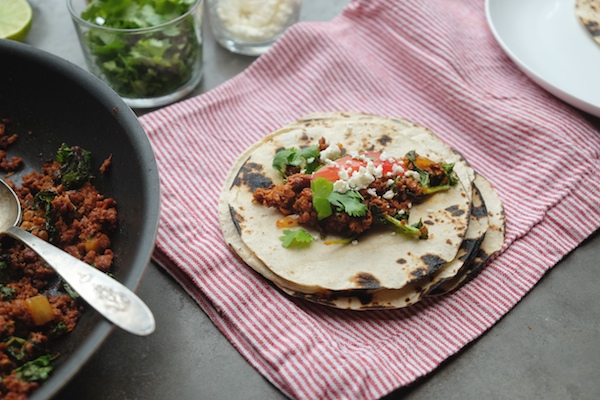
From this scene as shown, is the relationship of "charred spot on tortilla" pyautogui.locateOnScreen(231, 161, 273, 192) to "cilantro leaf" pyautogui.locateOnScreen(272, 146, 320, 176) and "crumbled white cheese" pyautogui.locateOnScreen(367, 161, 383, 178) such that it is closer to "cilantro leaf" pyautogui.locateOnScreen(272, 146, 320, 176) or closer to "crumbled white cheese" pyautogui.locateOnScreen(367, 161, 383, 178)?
"cilantro leaf" pyautogui.locateOnScreen(272, 146, 320, 176)

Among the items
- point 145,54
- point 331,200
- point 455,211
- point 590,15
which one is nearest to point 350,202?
point 331,200

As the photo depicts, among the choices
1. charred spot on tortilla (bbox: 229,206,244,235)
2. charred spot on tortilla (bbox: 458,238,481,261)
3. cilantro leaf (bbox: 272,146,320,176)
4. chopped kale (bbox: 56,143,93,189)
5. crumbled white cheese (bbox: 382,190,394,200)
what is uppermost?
crumbled white cheese (bbox: 382,190,394,200)

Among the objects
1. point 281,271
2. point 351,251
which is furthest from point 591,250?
point 281,271

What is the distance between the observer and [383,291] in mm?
2117

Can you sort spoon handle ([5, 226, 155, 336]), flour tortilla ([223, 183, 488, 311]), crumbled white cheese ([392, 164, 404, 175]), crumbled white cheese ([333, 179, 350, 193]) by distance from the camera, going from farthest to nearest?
crumbled white cheese ([392, 164, 404, 175]), crumbled white cheese ([333, 179, 350, 193]), flour tortilla ([223, 183, 488, 311]), spoon handle ([5, 226, 155, 336])

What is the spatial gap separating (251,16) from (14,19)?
44.8 inches

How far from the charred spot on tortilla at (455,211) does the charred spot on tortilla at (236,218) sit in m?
0.74

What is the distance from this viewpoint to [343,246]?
7.14 feet

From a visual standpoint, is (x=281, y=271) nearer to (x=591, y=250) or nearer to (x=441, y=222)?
(x=441, y=222)

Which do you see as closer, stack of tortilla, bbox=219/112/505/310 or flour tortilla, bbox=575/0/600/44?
stack of tortilla, bbox=219/112/505/310

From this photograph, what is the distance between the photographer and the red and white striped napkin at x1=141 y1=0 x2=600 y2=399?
2.03 metres

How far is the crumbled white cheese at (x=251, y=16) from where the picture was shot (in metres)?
3.14

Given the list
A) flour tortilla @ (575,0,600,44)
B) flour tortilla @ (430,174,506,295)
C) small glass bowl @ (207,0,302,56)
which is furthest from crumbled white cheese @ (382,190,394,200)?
flour tortilla @ (575,0,600,44)

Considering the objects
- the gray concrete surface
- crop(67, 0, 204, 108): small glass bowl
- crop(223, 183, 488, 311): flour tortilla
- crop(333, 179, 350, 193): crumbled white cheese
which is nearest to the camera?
the gray concrete surface
